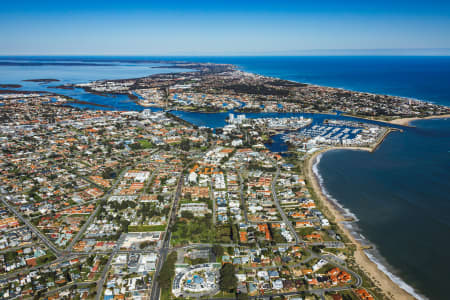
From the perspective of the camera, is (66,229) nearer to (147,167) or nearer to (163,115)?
(147,167)

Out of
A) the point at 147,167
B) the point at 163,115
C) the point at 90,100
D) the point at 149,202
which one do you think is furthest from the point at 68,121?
the point at 149,202

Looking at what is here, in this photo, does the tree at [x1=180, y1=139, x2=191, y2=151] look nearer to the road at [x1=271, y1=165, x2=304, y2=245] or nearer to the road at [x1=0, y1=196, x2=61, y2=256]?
the road at [x1=271, y1=165, x2=304, y2=245]

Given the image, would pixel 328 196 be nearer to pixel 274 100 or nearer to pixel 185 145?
pixel 185 145

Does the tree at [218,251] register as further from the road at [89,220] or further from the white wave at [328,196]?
the white wave at [328,196]

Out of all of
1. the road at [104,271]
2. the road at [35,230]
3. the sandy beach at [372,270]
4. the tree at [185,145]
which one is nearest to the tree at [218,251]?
the road at [104,271]

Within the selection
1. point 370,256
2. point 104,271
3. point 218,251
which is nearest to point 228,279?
point 218,251
